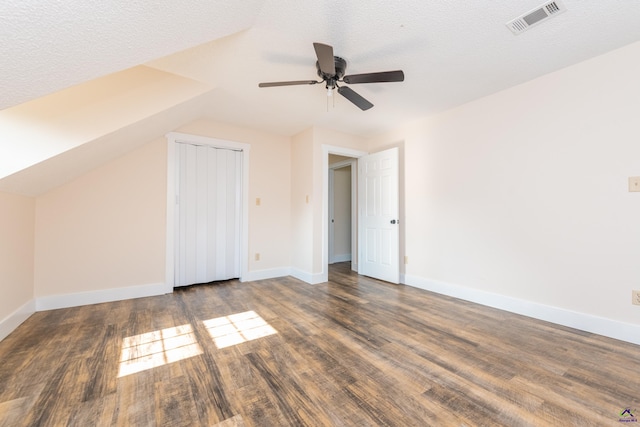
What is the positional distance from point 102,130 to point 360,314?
2895 millimetres

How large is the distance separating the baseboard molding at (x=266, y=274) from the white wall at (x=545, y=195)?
2.17m

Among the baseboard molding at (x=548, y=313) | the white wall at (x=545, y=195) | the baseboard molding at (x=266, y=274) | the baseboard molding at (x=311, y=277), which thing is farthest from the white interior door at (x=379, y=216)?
the baseboard molding at (x=266, y=274)

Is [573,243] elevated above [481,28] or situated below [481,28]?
below

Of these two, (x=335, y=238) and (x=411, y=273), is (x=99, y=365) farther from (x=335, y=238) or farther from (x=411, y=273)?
(x=335, y=238)

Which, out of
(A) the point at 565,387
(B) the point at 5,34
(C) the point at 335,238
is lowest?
(A) the point at 565,387

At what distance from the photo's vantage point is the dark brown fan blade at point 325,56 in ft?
5.62

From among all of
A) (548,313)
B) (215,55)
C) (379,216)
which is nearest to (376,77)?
(215,55)

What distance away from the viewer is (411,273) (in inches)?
148

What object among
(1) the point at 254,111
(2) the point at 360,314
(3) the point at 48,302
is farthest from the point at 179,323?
(1) the point at 254,111

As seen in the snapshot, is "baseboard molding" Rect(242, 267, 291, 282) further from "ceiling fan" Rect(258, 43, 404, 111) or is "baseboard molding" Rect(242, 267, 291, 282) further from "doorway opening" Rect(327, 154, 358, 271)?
"ceiling fan" Rect(258, 43, 404, 111)

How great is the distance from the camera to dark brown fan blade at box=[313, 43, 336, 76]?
171 cm

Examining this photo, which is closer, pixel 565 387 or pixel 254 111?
pixel 565 387
